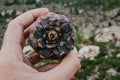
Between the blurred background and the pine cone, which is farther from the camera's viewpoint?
the blurred background

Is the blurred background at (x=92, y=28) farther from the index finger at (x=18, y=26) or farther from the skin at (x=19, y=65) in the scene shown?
the skin at (x=19, y=65)

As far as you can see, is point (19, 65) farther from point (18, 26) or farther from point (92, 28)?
point (92, 28)

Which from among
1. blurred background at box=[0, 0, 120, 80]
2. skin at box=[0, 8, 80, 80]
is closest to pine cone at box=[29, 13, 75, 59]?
skin at box=[0, 8, 80, 80]

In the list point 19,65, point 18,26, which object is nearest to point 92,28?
point 18,26

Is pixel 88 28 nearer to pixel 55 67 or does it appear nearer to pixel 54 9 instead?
pixel 54 9

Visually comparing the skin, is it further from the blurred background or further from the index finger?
the blurred background

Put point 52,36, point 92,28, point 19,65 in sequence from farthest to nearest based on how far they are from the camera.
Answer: point 92,28, point 52,36, point 19,65
